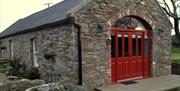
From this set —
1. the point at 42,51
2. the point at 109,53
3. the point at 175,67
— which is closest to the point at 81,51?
the point at 109,53

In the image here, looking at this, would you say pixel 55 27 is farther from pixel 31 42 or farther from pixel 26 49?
pixel 26 49

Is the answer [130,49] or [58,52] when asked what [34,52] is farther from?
[130,49]

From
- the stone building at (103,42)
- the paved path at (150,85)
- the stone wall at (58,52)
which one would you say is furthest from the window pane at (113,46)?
the stone wall at (58,52)

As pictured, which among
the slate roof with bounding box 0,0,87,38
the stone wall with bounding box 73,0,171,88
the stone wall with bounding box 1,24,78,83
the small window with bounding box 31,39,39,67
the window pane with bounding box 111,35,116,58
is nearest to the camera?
A: the stone wall with bounding box 1,24,78,83

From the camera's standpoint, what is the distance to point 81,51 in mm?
11086

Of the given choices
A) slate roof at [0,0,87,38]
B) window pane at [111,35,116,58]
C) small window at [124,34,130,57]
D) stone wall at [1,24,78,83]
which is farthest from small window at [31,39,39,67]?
small window at [124,34,130,57]

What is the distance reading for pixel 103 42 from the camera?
11875 mm

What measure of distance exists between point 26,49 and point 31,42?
125 cm

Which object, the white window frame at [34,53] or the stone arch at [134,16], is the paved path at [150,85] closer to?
the stone arch at [134,16]

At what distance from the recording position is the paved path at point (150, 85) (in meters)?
11.3

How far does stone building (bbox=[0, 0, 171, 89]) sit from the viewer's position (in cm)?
1115

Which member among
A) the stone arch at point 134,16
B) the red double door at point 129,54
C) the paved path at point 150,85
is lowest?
the paved path at point 150,85

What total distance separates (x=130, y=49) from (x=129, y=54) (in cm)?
25

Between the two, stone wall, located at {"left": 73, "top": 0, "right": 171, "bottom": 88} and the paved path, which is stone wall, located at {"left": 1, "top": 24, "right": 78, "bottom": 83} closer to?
stone wall, located at {"left": 73, "top": 0, "right": 171, "bottom": 88}
